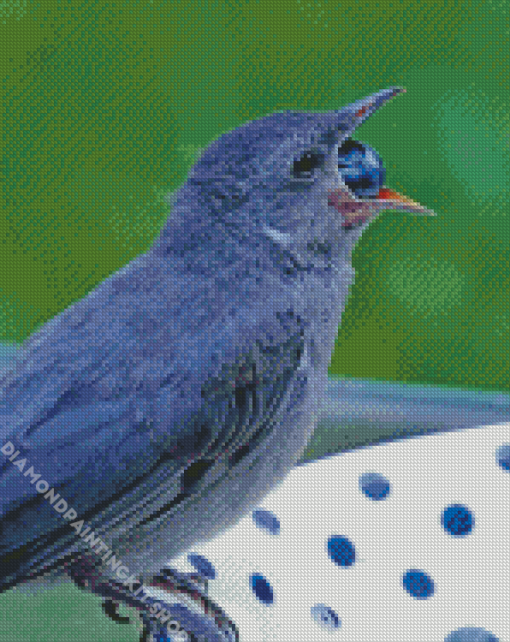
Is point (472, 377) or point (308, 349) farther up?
point (308, 349)

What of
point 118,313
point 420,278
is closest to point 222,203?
point 118,313

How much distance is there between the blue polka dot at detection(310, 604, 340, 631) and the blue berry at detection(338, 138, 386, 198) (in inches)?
11.8

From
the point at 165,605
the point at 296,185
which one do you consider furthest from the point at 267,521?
the point at 296,185

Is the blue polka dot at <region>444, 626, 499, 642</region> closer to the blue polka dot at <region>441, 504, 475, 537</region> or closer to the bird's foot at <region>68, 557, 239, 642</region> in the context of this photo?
the blue polka dot at <region>441, 504, 475, 537</region>

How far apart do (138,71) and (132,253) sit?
0.52 feet

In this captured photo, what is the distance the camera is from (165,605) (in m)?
0.42

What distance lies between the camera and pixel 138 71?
668 millimetres

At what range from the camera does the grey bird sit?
39 cm

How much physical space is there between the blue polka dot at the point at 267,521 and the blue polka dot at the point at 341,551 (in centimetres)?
4

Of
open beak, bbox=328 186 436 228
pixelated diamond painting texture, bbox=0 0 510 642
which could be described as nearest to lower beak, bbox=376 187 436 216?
open beak, bbox=328 186 436 228

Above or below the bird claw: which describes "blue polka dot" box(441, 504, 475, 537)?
below

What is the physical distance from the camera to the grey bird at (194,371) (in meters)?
0.39

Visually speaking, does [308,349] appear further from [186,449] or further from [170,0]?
[170,0]

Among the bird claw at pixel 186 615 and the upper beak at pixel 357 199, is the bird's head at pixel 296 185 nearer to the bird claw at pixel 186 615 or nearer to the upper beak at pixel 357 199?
the upper beak at pixel 357 199
